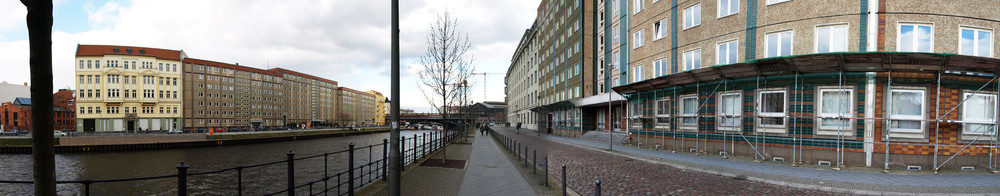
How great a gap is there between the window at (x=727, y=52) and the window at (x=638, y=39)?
18.7 feet

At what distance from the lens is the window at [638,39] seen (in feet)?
73.2

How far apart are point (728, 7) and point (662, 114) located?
18.2ft

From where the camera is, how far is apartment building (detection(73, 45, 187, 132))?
7375 centimetres

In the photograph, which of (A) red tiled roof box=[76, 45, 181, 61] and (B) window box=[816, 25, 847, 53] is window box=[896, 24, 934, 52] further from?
(A) red tiled roof box=[76, 45, 181, 61]

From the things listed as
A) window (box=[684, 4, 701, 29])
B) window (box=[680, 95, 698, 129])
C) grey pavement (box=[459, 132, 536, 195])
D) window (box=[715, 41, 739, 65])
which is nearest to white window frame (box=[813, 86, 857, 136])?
window (box=[715, 41, 739, 65])

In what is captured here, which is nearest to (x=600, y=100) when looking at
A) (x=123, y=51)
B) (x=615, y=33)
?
(x=615, y=33)

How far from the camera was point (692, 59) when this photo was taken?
59.1 ft

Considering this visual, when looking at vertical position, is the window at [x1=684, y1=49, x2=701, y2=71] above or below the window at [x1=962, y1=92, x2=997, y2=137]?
above

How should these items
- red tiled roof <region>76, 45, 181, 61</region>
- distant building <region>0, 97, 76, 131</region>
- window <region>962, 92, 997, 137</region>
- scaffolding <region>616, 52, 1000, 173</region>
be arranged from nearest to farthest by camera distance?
scaffolding <region>616, 52, 1000, 173</region>, window <region>962, 92, 997, 137</region>, red tiled roof <region>76, 45, 181, 61</region>, distant building <region>0, 97, 76, 131</region>

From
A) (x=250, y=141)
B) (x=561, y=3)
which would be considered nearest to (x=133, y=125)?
(x=250, y=141)

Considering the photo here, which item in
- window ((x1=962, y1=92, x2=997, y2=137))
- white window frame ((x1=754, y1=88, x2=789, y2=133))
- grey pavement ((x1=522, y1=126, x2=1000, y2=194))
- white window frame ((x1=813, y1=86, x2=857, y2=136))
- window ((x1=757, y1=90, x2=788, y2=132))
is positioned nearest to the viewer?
grey pavement ((x1=522, y1=126, x2=1000, y2=194))

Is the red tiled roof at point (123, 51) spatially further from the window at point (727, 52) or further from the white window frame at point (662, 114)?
the window at point (727, 52)

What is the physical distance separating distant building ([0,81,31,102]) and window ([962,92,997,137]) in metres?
162

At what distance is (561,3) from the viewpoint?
1720 inches
